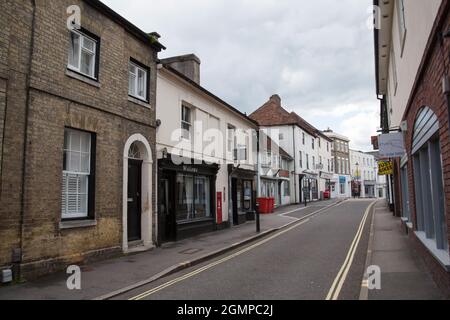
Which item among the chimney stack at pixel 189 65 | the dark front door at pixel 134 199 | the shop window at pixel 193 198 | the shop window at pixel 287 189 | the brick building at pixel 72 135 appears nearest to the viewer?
the brick building at pixel 72 135

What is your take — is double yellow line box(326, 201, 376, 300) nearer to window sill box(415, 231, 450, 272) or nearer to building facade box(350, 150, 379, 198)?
window sill box(415, 231, 450, 272)

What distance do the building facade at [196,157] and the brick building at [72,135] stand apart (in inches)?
39.1

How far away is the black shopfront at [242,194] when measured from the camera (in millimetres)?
20219

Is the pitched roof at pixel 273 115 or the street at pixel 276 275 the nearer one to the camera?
the street at pixel 276 275

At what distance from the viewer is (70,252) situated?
30.8ft

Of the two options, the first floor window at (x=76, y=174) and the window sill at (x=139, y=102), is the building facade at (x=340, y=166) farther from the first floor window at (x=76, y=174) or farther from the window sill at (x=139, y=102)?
the first floor window at (x=76, y=174)

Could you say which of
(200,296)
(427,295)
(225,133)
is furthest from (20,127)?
(225,133)

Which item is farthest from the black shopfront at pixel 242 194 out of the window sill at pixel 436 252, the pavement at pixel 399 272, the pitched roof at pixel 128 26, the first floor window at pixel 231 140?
the window sill at pixel 436 252

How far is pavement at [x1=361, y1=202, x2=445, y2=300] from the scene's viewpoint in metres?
6.61

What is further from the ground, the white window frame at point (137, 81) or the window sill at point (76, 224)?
the white window frame at point (137, 81)

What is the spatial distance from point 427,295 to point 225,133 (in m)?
13.7

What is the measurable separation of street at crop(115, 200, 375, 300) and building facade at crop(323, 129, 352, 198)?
46.7m

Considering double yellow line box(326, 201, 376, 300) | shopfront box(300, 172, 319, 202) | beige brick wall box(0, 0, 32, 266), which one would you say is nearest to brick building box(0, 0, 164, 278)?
beige brick wall box(0, 0, 32, 266)
